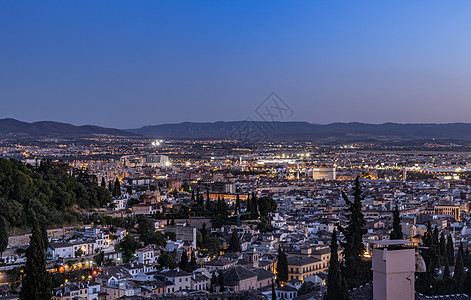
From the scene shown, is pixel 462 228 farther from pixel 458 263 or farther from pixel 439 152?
pixel 439 152

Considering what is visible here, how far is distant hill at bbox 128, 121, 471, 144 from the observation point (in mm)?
144750

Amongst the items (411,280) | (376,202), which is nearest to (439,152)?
(376,202)

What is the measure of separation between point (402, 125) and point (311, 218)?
133962mm

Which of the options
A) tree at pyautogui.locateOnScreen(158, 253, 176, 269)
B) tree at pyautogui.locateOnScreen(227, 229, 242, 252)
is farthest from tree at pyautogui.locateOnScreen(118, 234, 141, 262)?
tree at pyautogui.locateOnScreen(227, 229, 242, 252)

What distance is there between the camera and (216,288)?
1939 cm

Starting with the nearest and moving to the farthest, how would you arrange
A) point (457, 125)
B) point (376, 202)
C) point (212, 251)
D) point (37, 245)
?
point (37, 245) < point (212, 251) < point (376, 202) < point (457, 125)

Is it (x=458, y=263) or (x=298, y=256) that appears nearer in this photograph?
(x=458, y=263)

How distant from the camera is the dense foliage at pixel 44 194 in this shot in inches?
923

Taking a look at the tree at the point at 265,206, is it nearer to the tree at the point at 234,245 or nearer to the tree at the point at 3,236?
the tree at the point at 234,245

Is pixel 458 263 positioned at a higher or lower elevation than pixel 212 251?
higher

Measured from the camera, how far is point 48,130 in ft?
414

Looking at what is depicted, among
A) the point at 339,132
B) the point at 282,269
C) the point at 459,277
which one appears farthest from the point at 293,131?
the point at 459,277

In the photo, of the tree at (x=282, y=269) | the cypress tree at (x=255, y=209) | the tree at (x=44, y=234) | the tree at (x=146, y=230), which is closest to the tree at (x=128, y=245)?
the tree at (x=146, y=230)

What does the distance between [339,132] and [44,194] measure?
5324 inches
